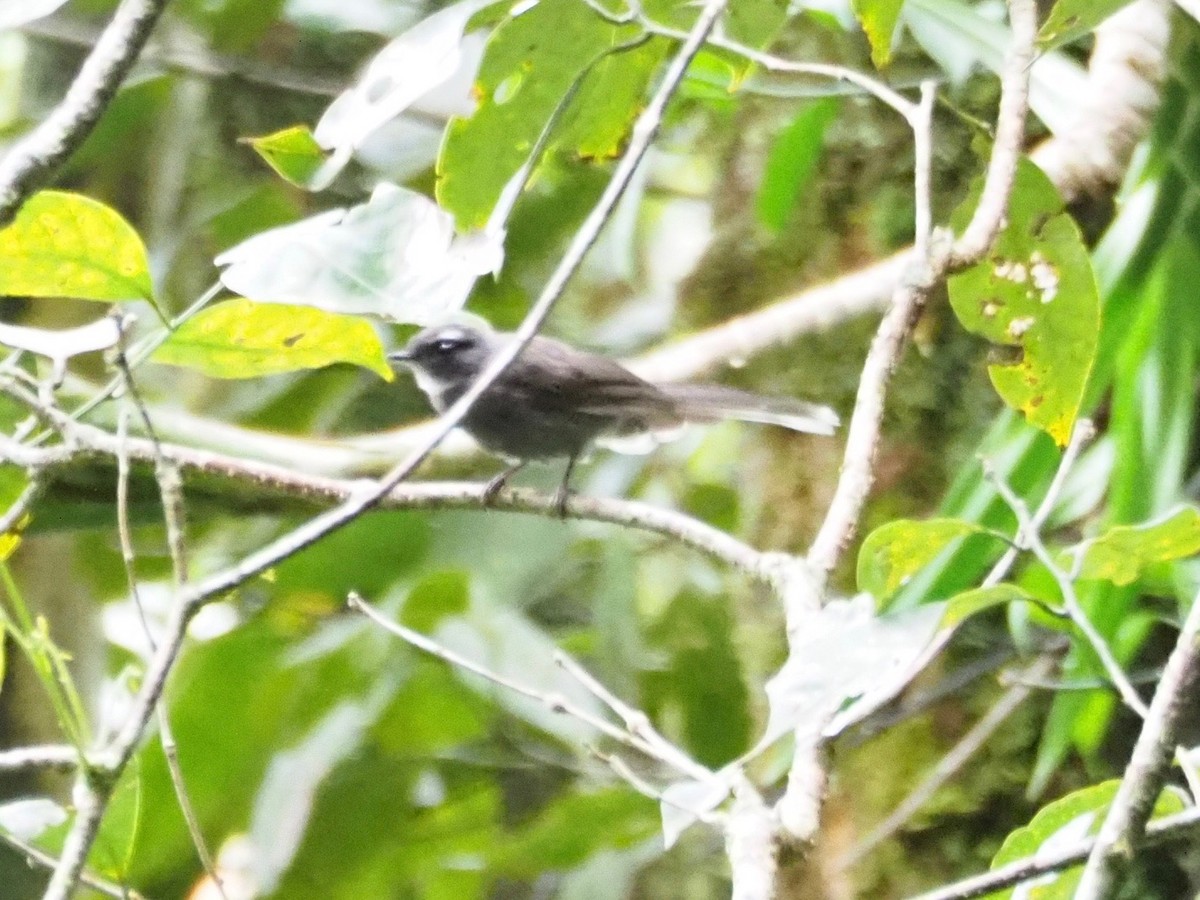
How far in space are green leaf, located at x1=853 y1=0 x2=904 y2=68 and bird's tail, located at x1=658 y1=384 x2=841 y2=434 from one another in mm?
771

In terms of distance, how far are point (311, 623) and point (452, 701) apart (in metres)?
0.35

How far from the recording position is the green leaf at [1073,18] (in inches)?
45.9

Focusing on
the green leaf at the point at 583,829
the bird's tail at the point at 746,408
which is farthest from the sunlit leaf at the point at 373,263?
the green leaf at the point at 583,829

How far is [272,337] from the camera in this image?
1.03m

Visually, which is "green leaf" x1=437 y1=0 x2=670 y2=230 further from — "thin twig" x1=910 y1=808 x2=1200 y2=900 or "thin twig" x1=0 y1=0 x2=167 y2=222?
"thin twig" x1=910 y1=808 x2=1200 y2=900

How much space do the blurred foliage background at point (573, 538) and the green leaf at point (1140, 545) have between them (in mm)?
547

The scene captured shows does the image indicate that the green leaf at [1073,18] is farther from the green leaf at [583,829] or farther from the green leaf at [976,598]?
the green leaf at [583,829]

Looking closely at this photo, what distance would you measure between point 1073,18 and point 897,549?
21.9 inches

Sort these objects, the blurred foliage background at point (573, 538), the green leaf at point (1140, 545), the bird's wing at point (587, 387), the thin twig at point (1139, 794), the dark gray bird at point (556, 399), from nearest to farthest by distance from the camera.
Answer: the thin twig at point (1139, 794) → the green leaf at point (1140, 545) → the blurred foliage background at point (573, 538) → the dark gray bird at point (556, 399) → the bird's wing at point (587, 387)

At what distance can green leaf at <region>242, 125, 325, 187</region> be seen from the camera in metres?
1.08

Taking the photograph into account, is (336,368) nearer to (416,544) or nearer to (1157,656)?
(416,544)

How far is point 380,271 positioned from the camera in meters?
0.89

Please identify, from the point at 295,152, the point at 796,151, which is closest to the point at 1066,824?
the point at 295,152

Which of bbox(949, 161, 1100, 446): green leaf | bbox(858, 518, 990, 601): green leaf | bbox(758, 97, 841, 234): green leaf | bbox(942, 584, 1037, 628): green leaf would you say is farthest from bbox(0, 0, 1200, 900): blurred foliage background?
bbox(942, 584, 1037, 628): green leaf
